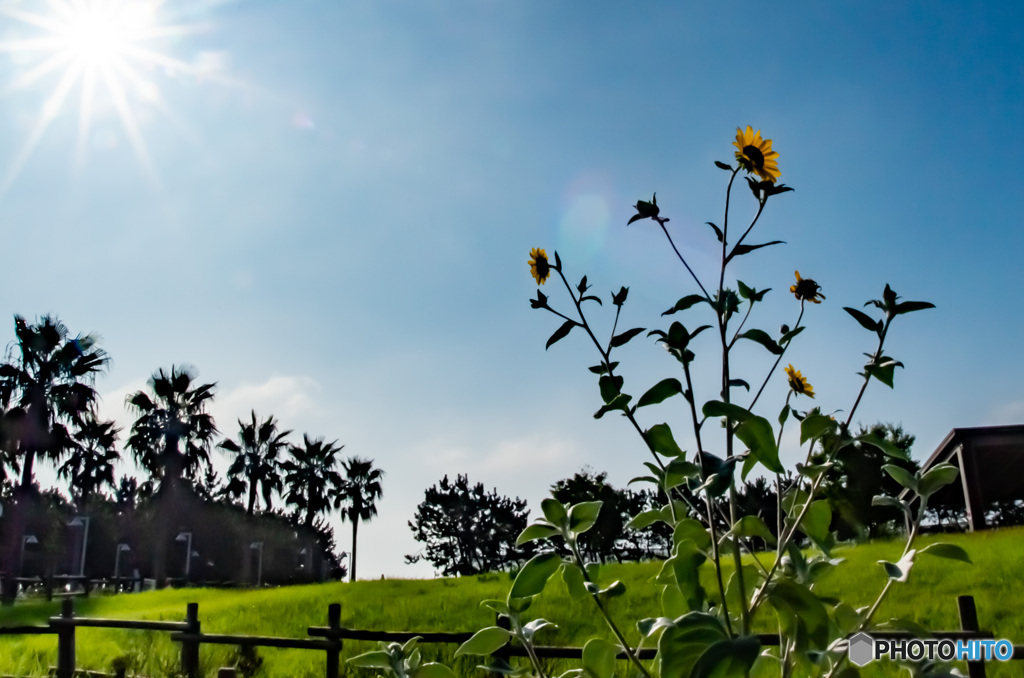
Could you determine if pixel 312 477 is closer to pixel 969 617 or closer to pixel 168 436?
pixel 168 436

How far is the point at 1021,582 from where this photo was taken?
9.58 metres

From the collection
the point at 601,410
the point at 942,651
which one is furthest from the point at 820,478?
the point at 942,651

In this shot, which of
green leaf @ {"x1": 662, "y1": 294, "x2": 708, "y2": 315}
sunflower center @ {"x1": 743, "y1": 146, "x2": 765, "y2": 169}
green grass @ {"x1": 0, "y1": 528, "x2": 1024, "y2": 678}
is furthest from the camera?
green grass @ {"x1": 0, "y1": 528, "x2": 1024, "y2": 678}

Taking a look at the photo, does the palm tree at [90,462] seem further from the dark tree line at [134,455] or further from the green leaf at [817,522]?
the green leaf at [817,522]

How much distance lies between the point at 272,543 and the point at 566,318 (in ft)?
141

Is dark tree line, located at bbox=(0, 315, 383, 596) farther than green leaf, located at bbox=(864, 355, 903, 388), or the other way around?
dark tree line, located at bbox=(0, 315, 383, 596)

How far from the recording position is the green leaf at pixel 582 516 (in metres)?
1.68

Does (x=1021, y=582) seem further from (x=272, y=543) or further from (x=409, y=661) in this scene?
(x=272, y=543)

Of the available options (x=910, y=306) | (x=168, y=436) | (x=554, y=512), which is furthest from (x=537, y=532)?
(x=168, y=436)

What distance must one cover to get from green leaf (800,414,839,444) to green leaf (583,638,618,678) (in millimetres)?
661

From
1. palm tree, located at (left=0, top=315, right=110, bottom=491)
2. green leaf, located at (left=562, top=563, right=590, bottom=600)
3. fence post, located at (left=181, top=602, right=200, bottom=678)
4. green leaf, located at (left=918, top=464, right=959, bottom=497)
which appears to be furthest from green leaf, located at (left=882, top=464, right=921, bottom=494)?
palm tree, located at (left=0, top=315, right=110, bottom=491)

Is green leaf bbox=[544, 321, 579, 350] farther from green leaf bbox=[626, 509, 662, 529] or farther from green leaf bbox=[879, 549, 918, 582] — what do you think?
green leaf bbox=[879, 549, 918, 582]

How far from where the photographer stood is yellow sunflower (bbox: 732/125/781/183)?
1787 millimetres

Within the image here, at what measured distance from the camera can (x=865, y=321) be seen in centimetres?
158
